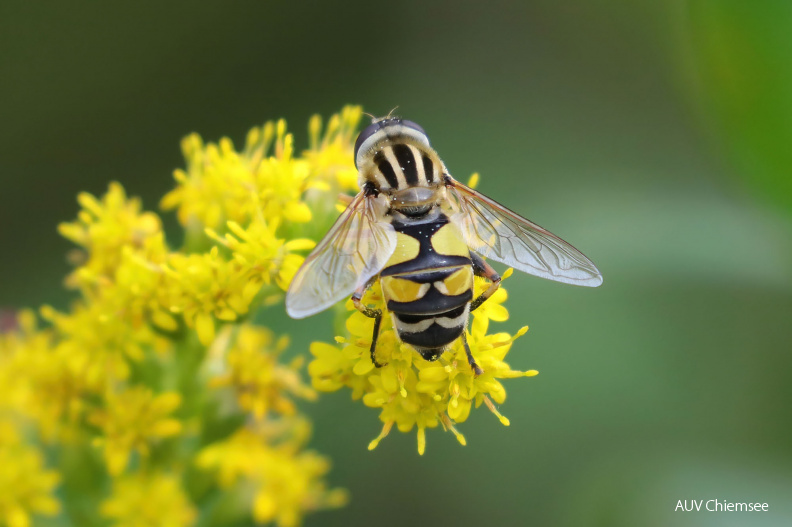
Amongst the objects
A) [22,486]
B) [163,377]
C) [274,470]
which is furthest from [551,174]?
[22,486]

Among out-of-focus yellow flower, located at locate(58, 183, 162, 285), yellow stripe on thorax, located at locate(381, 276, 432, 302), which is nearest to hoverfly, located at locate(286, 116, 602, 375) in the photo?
yellow stripe on thorax, located at locate(381, 276, 432, 302)

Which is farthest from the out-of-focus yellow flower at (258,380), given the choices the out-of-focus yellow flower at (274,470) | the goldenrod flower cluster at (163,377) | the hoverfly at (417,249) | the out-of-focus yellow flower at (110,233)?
the hoverfly at (417,249)

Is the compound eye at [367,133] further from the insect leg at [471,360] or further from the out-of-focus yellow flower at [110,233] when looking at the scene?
the out-of-focus yellow flower at [110,233]

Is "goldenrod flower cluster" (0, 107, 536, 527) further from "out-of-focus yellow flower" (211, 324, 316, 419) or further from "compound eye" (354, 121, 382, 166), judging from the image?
"compound eye" (354, 121, 382, 166)

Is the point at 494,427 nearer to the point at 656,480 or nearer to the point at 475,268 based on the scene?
the point at 656,480

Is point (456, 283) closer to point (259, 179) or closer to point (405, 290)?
point (405, 290)

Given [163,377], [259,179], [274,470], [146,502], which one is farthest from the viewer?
[274,470]

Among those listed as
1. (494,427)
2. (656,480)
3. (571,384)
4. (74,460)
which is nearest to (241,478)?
(74,460)
